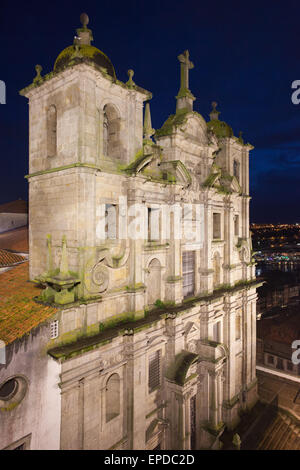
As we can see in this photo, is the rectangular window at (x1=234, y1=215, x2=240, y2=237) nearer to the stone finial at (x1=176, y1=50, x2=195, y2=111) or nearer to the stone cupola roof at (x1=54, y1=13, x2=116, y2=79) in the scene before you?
the stone finial at (x1=176, y1=50, x2=195, y2=111)

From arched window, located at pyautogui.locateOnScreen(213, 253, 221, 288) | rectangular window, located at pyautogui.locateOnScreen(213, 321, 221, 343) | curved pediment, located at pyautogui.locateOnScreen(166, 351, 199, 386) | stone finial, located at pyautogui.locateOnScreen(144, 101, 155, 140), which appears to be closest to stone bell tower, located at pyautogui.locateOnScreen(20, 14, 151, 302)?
stone finial, located at pyautogui.locateOnScreen(144, 101, 155, 140)

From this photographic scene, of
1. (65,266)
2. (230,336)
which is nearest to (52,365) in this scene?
(65,266)

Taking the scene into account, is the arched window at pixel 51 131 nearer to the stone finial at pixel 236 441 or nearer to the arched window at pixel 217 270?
the arched window at pixel 217 270

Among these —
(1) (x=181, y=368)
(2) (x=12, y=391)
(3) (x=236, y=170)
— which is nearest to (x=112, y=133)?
(2) (x=12, y=391)

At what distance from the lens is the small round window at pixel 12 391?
1123cm

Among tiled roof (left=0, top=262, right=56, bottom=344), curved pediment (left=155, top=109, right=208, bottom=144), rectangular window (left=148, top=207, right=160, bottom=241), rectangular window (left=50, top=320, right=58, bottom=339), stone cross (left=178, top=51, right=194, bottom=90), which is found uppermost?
stone cross (left=178, top=51, right=194, bottom=90)

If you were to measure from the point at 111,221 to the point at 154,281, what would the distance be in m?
5.63

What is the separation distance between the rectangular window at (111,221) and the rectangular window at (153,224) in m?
3.55

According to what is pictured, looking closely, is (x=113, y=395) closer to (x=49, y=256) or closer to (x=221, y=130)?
(x=49, y=256)

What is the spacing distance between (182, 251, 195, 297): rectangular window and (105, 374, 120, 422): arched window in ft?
27.8

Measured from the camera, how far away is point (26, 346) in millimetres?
11703

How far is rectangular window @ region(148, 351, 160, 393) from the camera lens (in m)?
18.6

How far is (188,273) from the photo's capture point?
906 inches
